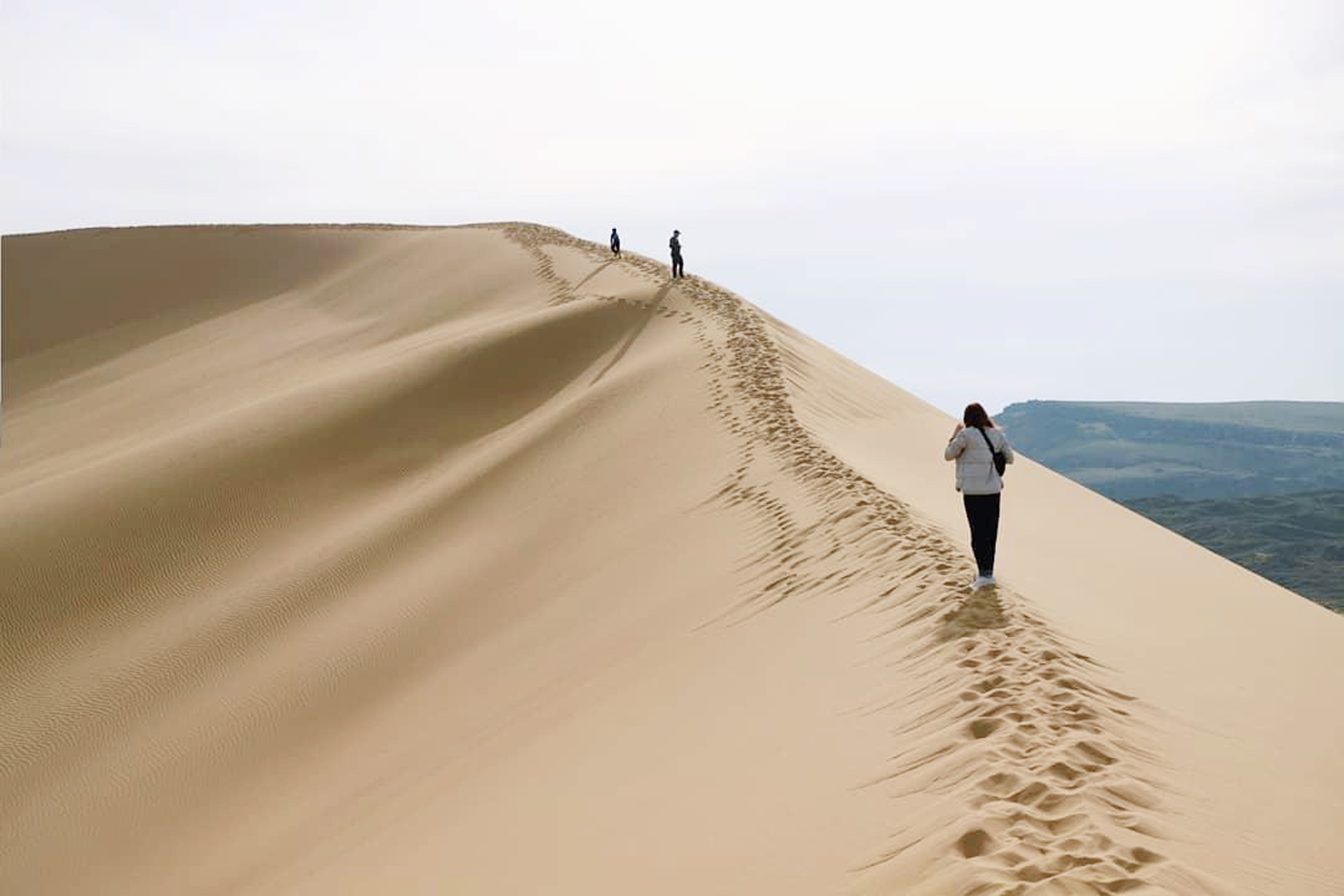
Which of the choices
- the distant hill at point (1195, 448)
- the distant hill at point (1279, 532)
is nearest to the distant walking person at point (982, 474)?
the distant hill at point (1279, 532)

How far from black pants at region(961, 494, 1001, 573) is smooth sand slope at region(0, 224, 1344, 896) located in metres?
0.30

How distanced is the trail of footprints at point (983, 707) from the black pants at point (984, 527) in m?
0.19

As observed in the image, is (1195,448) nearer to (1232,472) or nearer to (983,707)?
(1232,472)

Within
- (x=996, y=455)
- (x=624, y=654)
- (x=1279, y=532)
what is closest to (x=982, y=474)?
(x=996, y=455)

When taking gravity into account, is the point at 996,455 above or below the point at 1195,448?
above

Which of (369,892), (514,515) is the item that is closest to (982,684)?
(369,892)

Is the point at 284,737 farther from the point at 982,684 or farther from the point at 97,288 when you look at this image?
the point at 97,288

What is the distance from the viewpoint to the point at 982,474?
702cm

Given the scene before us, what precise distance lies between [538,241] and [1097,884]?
1403 inches

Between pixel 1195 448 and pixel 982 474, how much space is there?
16884 cm

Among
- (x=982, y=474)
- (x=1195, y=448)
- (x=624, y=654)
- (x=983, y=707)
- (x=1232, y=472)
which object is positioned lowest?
(x=1232, y=472)

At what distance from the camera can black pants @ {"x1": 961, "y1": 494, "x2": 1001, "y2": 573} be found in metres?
7.00

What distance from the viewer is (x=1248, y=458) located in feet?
490

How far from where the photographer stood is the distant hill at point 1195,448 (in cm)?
13738
